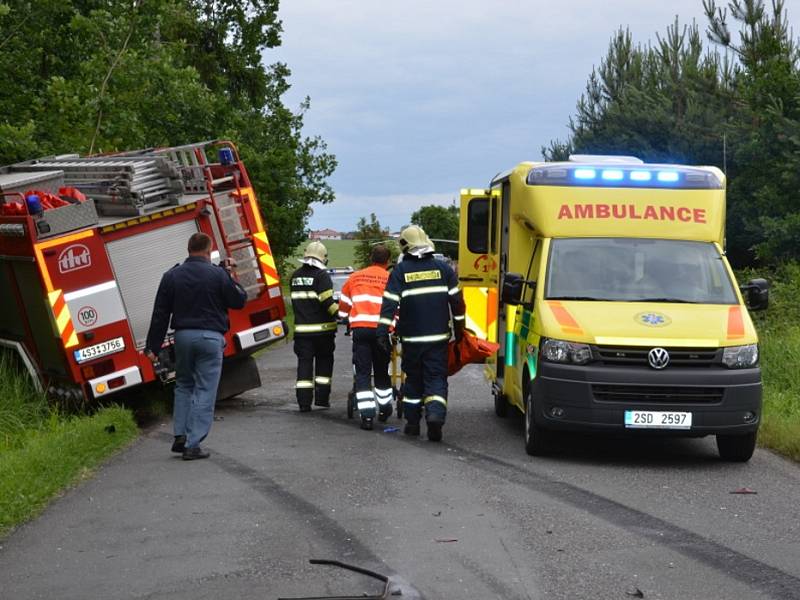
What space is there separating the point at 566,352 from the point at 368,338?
9.40 ft

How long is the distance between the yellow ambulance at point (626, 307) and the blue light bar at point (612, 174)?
0.01 metres

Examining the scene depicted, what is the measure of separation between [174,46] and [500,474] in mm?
19878

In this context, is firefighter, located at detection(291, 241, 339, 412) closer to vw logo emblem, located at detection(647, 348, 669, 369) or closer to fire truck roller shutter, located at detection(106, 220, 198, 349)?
fire truck roller shutter, located at detection(106, 220, 198, 349)

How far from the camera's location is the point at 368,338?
12.7 meters

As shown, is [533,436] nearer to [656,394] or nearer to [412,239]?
[656,394]

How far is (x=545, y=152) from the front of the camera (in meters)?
62.6

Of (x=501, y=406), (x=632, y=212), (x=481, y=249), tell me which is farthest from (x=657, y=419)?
(x=481, y=249)

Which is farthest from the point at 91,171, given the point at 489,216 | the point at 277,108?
the point at 277,108

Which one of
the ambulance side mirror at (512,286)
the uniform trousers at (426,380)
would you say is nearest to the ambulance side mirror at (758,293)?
the ambulance side mirror at (512,286)

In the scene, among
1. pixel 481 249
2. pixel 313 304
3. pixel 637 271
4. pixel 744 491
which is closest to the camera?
pixel 744 491

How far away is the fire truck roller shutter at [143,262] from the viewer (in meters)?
13.4

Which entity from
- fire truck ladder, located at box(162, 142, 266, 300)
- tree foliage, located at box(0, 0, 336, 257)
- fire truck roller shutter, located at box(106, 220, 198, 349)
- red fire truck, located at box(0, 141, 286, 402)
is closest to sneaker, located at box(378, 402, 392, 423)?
red fire truck, located at box(0, 141, 286, 402)

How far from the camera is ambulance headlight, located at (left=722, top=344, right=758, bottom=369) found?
10.3m

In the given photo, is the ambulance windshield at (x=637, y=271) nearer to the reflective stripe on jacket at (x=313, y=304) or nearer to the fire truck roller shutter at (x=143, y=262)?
the reflective stripe on jacket at (x=313, y=304)
